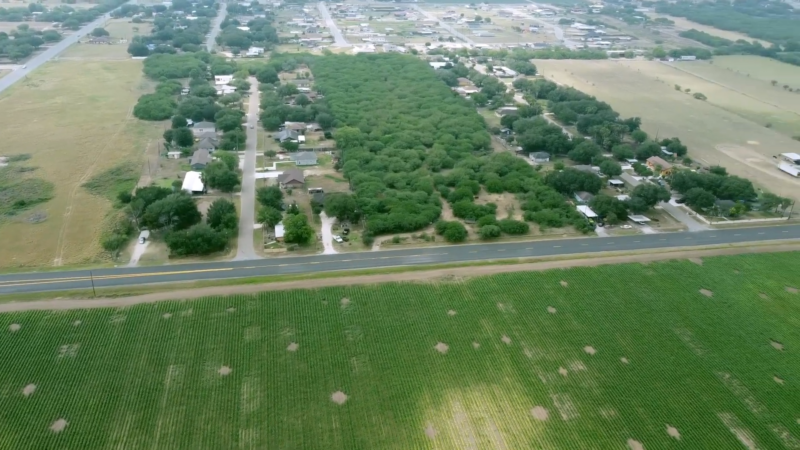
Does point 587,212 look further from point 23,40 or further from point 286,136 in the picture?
point 23,40

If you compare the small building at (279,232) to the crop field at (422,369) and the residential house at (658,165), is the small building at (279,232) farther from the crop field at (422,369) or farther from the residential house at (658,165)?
the residential house at (658,165)

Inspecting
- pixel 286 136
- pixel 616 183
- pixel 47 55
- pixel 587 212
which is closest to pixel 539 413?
pixel 587 212

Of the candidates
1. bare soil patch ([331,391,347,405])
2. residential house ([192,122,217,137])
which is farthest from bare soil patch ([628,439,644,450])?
residential house ([192,122,217,137])

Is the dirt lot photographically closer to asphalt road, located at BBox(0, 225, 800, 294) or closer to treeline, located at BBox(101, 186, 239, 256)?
asphalt road, located at BBox(0, 225, 800, 294)

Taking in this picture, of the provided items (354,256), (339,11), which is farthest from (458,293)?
(339,11)

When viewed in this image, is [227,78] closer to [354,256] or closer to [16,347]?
[354,256]

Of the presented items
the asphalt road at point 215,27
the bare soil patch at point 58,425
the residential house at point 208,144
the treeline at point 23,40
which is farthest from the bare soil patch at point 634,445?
the treeline at point 23,40
